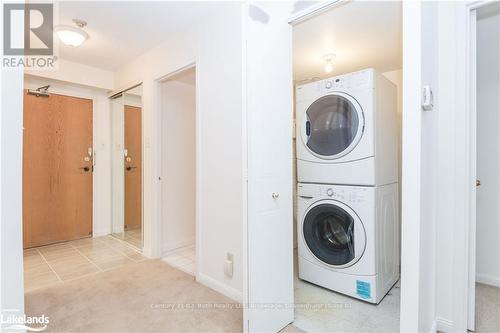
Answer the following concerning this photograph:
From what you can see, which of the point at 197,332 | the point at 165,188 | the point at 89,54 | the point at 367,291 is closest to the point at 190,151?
the point at 165,188

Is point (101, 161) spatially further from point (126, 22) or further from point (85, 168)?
point (126, 22)

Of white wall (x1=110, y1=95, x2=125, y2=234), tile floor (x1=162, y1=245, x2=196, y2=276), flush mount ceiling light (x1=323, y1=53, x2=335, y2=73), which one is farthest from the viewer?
white wall (x1=110, y1=95, x2=125, y2=234)

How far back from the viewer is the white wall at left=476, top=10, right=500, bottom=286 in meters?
2.24

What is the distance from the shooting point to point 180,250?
3248mm

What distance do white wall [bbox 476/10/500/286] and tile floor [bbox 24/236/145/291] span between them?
3.40 m

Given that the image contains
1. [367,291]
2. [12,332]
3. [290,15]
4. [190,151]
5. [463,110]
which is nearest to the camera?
[12,332]

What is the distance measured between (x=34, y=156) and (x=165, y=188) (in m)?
1.81

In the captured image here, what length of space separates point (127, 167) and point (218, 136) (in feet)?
6.84

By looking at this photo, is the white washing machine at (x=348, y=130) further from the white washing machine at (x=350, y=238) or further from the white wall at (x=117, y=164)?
the white wall at (x=117, y=164)

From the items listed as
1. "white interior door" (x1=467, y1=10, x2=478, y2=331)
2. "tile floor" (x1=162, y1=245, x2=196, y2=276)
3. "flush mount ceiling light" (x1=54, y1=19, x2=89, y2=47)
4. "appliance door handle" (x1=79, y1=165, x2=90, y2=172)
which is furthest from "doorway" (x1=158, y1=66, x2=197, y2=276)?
"white interior door" (x1=467, y1=10, x2=478, y2=331)

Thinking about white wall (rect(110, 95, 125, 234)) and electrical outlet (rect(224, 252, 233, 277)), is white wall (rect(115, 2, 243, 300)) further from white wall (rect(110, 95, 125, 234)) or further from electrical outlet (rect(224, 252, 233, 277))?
white wall (rect(110, 95, 125, 234))

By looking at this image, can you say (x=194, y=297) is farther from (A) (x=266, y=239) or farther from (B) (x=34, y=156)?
(B) (x=34, y=156)

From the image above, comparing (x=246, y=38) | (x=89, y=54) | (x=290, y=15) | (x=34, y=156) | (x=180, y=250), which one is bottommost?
(x=180, y=250)

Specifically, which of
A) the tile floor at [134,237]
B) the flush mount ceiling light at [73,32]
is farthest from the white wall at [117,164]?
the flush mount ceiling light at [73,32]
